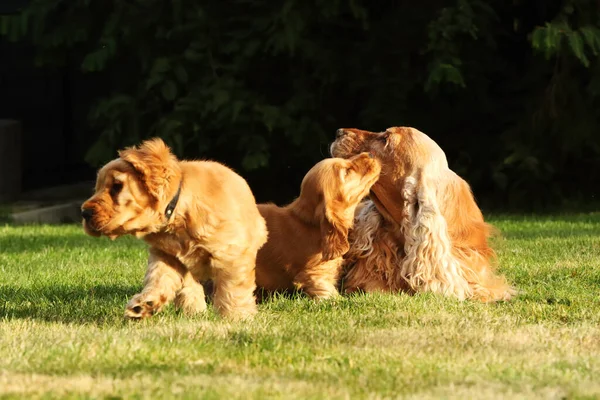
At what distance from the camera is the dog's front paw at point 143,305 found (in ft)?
18.1

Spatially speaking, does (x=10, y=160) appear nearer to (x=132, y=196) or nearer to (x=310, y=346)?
(x=132, y=196)

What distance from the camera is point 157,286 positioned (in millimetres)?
5613

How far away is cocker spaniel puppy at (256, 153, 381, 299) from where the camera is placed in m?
6.48

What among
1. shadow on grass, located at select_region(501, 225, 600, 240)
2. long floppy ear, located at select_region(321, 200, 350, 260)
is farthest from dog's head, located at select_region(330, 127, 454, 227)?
shadow on grass, located at select_region(501, 225, 600, 240)

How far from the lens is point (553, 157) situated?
12.9m

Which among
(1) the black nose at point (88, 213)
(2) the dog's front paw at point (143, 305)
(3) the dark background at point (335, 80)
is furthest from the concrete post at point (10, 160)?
(1) the black nose at point (88, 213)

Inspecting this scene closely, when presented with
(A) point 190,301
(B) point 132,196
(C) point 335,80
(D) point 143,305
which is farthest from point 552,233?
(B) point 132,196

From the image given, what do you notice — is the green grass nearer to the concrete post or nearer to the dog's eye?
the dog's eye

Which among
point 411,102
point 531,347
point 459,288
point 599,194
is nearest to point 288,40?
point 411,102

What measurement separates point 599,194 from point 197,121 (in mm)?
5095

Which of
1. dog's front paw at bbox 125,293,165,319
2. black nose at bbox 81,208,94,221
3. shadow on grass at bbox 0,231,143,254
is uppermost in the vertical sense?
black nose at bbox 81,208,94,221

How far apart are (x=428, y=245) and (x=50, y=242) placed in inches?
196

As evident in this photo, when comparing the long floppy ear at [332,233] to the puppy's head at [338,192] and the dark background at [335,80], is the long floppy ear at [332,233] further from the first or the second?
the dark background at [335,80]

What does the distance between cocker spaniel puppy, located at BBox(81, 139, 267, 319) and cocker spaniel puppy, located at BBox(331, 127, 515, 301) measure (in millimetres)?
1031
